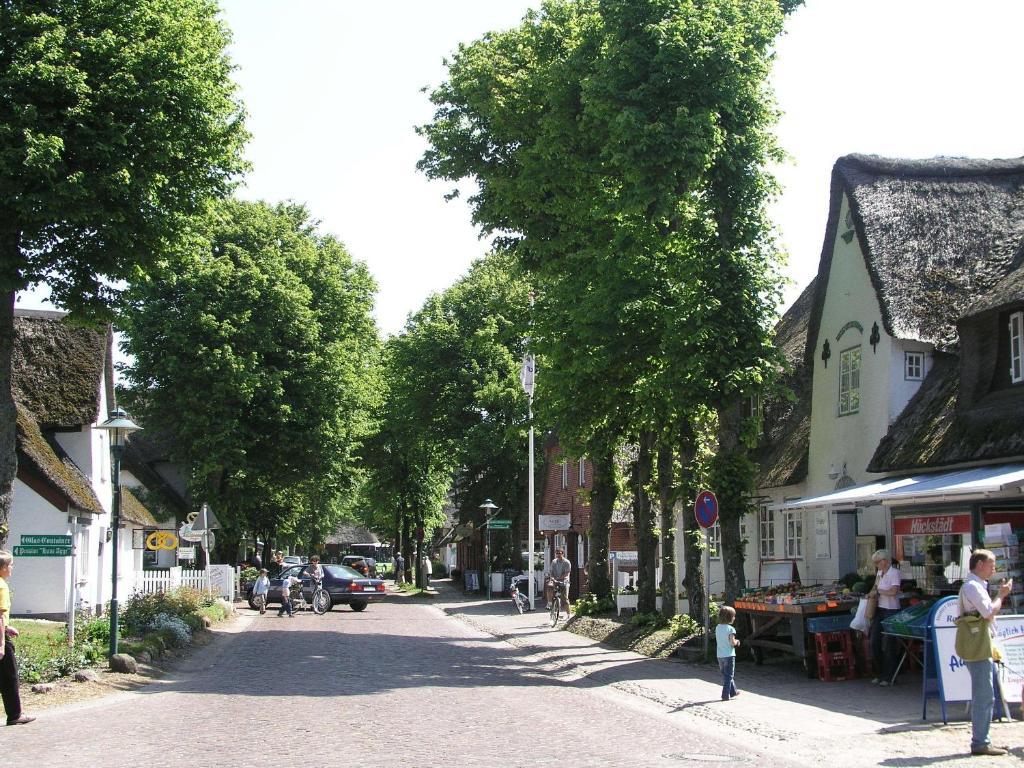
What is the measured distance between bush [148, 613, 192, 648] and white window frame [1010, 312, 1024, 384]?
15781 mm

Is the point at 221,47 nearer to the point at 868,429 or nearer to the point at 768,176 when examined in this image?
the point at 768,176

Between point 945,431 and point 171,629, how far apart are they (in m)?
14.9

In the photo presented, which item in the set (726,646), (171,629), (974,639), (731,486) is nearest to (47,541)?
(171,629)

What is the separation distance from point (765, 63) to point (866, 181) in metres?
3.88

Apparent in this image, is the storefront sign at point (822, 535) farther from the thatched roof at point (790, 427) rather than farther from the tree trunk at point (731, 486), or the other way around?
the tree trunk at point (731, 486)

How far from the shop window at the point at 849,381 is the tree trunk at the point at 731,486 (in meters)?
3.42

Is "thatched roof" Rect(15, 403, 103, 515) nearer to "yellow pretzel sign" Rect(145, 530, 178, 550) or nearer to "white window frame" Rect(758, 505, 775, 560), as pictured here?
"yellow pretzel sign" Rect(145, 530, 178, 550)

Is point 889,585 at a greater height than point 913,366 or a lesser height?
lesser

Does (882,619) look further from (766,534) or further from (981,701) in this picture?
(766,534)

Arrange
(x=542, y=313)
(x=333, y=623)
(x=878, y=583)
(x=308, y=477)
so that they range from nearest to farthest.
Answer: (x=878, y=583) → (x=542, y=313) → (x=333, y=623) → (x=308, y=477)

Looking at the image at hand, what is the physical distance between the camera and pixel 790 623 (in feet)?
59.6

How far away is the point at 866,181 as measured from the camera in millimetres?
22641

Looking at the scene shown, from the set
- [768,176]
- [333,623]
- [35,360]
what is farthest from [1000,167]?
[35,360]

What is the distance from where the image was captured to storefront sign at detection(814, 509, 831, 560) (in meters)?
23.8
